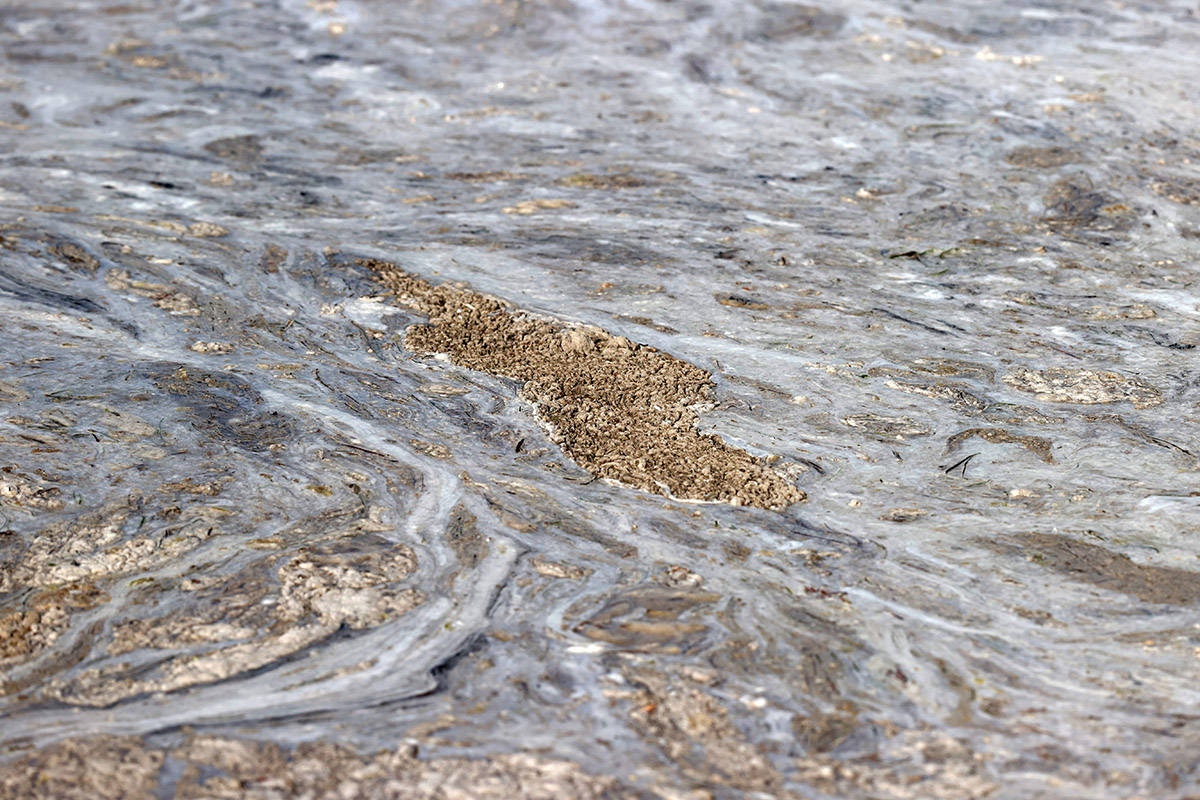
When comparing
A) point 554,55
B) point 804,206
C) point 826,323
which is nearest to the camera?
point 826,323

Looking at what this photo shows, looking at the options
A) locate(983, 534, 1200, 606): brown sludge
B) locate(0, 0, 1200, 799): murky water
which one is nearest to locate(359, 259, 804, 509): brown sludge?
locate(0, 0, 1200, 799): murky water

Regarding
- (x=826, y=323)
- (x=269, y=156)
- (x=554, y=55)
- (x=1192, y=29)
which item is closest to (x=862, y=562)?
(x=826, y=323)

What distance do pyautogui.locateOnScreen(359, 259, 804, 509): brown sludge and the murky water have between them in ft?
0.12

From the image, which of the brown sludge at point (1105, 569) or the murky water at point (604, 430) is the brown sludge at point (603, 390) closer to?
the murky water at point (604, 430)

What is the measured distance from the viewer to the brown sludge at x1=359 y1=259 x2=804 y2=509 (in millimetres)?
3268

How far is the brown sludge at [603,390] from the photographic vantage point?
3.27 m

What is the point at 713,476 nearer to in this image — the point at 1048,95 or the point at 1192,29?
the point at 1048,95

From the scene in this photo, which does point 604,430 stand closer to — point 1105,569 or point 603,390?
point 603,390

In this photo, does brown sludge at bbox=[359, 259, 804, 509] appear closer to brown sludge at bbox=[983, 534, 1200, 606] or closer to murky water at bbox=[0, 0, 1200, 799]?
murky water at bbox=[0, 0, 1200, 799]

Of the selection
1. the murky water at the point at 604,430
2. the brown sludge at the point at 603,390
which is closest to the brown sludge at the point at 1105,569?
the murky water at the point at 604,430

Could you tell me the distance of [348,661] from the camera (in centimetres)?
242

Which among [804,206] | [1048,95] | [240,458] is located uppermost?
[1048,95]

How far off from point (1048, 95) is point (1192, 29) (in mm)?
1841

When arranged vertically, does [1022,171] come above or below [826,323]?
above
